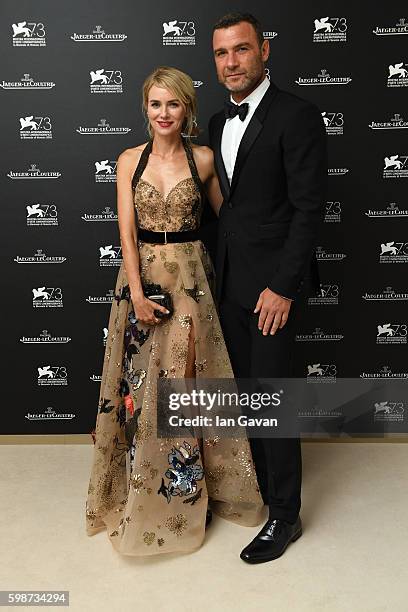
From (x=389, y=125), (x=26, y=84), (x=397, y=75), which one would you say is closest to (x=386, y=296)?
(x=389, y=125)

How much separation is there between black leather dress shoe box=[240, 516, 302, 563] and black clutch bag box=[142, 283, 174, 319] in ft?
2.80

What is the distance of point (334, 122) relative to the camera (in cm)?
326

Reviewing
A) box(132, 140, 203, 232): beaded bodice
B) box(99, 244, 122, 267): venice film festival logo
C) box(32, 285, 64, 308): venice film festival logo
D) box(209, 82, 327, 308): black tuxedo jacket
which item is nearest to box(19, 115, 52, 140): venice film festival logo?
box(99, 244, 122, 267): venice film festival logo

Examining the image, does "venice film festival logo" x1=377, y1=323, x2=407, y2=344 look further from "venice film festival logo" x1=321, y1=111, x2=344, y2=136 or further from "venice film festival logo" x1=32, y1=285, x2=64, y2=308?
"venice film festival logo" x1=32, y1=285, x2=64, y2=308

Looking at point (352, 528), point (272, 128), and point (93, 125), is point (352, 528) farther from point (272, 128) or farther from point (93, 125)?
point (93, 125)

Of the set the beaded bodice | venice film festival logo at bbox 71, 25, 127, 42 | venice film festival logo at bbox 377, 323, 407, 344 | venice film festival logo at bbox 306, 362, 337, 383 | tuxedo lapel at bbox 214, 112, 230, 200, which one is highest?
venice film festival logo at bbox 71, 25, 127, 42

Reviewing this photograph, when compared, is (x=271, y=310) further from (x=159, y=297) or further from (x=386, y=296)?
(x=386, y=296)

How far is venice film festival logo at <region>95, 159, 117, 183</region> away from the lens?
3.31 meters

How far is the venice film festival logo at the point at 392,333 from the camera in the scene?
11.4ft

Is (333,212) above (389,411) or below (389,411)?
above

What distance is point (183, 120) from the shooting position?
2.62 meters

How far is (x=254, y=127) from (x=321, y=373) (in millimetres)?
1479

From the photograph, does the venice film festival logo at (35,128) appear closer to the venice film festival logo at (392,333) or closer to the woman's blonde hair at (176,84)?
the woman's blonde hair at (176,84)

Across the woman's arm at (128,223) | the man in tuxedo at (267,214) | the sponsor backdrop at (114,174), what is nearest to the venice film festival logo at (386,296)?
the sponsor backdrop at (114,174)
